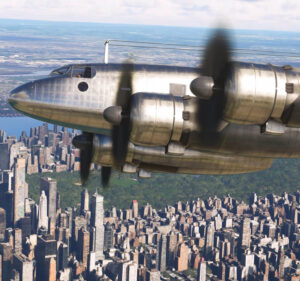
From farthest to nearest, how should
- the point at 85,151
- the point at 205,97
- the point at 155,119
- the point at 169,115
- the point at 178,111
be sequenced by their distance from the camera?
the point at 85,151
the point at 178,111
the point at 169,115
the point at 155,119
the point at 205,97

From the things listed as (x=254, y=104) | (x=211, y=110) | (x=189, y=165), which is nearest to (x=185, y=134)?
(x=211, y=110)

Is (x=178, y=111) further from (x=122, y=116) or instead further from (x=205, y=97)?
(x=122, y=116)

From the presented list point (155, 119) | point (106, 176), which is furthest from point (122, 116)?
point (106, 176)

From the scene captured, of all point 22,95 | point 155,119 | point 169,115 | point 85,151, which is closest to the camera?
point 155,119

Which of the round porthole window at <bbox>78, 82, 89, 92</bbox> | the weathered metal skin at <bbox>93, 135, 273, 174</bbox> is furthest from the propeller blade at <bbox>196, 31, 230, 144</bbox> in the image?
the round porthole window at <bbox>78, 82, 89, 92</bbox>

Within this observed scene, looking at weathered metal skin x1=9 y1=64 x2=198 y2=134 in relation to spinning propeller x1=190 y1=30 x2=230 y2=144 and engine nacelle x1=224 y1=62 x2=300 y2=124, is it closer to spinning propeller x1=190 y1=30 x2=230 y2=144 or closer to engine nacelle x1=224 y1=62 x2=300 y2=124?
spinning propeller x1=190 y1=30 x2=230 y2=144

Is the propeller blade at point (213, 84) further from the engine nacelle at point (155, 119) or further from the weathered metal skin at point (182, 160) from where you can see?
the weathered metal skin at point (182, 160)

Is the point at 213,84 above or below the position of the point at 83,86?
above
